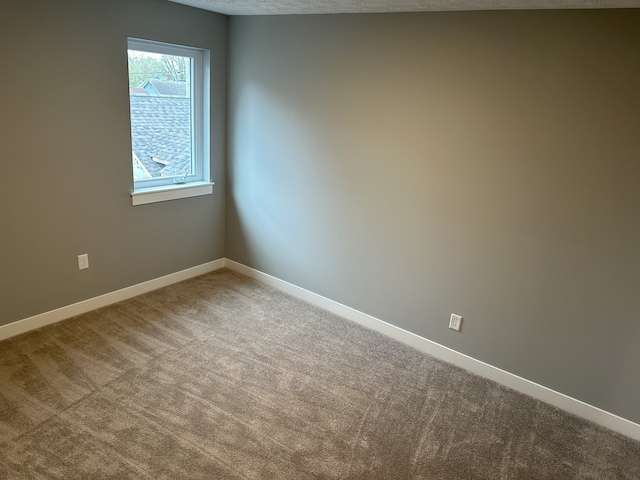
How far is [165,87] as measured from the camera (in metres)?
3.45

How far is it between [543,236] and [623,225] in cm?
37

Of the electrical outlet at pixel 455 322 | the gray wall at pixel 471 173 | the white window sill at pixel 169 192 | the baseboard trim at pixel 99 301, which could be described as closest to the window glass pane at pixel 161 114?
the white window sill at pixel 169 192

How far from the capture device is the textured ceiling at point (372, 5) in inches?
80.3

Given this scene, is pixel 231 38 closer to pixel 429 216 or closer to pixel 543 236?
pixel 429 216

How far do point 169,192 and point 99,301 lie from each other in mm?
989

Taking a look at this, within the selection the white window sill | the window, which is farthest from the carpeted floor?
the window

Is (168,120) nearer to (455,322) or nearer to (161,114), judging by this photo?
(161,114)

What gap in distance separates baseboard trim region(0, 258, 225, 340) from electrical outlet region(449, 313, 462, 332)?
2.27 m

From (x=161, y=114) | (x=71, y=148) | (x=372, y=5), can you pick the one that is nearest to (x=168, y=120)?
(x=161, y=114)

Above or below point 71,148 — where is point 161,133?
Answer: above

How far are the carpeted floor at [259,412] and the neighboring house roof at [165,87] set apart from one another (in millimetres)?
1728

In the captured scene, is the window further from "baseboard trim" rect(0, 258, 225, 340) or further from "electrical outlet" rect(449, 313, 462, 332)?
"electrical outlet" rect(449, 313, 462, 332)

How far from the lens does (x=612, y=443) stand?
2.31 meters

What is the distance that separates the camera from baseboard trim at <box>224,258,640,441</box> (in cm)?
242
